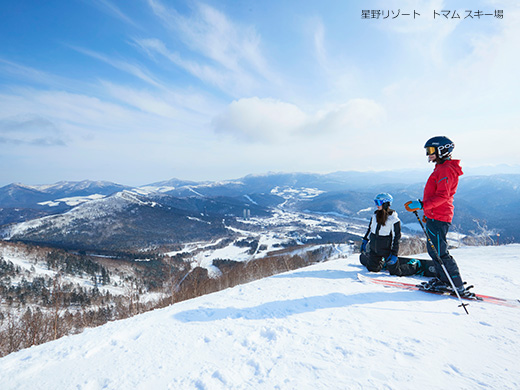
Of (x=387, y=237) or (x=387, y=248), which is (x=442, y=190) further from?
(x=387, y=248)

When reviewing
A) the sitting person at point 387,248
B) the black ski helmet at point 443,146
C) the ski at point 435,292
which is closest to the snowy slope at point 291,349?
Result: the ski at point 435,292

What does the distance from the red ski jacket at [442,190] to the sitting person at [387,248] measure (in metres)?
1.03

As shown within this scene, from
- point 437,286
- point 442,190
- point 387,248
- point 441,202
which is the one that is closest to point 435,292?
point 437,286

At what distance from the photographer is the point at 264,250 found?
137m

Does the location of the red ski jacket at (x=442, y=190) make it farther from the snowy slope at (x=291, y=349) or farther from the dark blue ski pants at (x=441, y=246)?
the snowy slope at (x=291, y=349)

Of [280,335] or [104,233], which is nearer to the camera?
[280,335]

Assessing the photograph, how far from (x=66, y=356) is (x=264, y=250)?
137389mm

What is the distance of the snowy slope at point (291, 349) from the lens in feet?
7.84

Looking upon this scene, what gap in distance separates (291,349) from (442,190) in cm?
456

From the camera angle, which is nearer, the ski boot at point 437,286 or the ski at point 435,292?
the ski at point 435,292

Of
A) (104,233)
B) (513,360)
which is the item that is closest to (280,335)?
(513,360)

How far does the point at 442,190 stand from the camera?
496 cm

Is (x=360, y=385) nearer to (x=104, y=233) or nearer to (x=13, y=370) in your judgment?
(x=13, y=370)

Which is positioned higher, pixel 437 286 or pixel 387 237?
pixel 387 237
